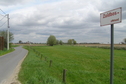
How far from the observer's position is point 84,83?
305 inches

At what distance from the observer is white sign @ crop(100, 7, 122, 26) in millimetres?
3066

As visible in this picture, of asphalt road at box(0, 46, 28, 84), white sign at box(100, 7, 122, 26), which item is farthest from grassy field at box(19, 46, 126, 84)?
white sign at box(100, 7, 122, 26)

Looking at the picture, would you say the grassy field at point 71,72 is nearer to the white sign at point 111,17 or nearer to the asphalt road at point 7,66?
the asphalt road at point 7,66

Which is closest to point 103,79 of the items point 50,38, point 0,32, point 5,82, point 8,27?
point 5,82

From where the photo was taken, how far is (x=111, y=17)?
328 cm

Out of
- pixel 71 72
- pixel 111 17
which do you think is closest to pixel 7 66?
pixel 71 72

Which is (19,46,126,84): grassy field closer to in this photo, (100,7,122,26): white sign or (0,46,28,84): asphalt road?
(0,46,28,84): asphalt road

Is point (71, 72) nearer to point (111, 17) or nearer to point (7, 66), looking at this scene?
point (7, 66)

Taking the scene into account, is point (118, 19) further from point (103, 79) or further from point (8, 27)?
point (8, 27)

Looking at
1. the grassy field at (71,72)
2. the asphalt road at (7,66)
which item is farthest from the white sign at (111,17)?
the asphalt road at (7,66)

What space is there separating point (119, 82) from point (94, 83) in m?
1.63

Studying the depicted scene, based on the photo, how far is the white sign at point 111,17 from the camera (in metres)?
3.07

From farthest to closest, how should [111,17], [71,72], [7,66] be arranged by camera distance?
[7,66], [71,72], [111,17]

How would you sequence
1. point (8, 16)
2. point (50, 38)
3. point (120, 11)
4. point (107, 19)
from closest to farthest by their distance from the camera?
point (120, 11) → point (107, 19) → point (8, 16) → point (50, 38)
